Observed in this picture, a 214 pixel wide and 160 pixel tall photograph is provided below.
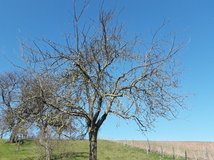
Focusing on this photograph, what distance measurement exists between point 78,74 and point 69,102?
189 centimetres

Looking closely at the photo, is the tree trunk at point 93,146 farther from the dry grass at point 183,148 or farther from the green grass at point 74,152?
the dry grass at point 183,148

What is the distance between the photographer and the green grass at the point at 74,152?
58.7m

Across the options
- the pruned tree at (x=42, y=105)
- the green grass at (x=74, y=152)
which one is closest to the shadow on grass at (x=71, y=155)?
the green grass at (x=74, y=152)

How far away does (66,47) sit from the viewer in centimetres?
2225

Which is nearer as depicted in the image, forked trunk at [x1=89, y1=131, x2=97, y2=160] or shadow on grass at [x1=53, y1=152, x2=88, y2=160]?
forked trunk at [x1=89, y1=131, x2=97, y2=160]

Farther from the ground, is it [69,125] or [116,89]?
[116,89]

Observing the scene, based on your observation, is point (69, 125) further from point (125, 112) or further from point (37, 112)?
point (125, 112)

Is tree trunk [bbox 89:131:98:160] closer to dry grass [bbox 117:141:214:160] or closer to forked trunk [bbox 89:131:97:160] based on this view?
forked trunk [bbox 89:131:97:160]

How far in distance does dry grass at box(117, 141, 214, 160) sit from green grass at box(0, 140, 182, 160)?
5.80 meters

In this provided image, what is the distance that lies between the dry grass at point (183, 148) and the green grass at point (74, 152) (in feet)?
19.0

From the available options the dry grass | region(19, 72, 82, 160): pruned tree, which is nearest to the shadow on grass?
the dry grass

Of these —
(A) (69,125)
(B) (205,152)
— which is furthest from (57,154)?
(A) (69,125)

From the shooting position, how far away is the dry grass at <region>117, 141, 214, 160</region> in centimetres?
7356

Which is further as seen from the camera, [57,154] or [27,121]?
[57,154]
